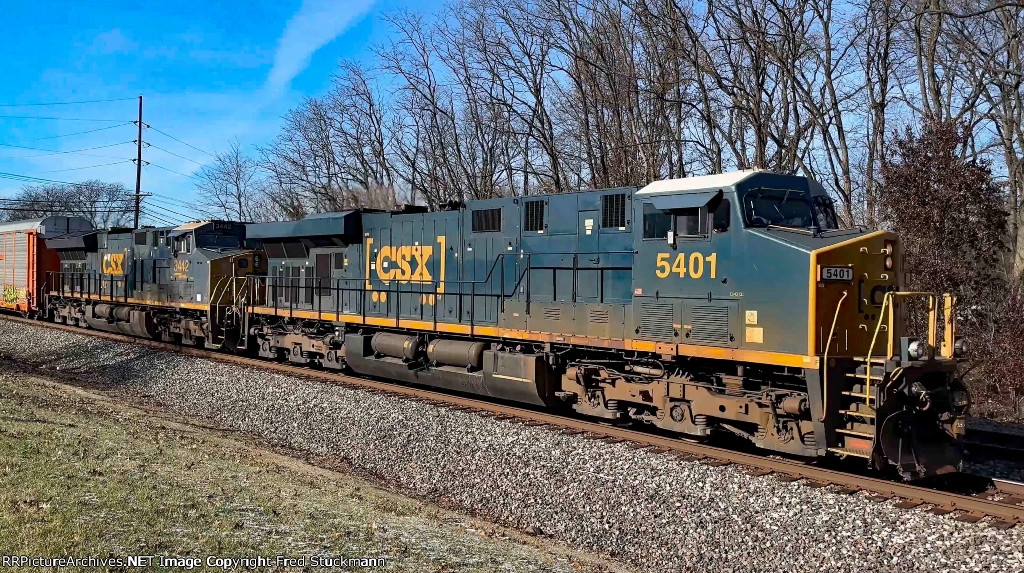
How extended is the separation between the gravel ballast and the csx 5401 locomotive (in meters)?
0.94

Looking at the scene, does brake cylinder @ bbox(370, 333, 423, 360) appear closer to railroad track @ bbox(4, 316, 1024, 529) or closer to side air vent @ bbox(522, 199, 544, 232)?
railroad track @ bbox(4, 316, 1024, 529)

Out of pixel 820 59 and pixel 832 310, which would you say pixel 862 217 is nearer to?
pixel 820 59

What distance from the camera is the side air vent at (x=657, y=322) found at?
9.77 m

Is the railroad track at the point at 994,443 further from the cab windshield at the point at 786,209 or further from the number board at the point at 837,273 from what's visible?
the cab windshield at the point at 786,209

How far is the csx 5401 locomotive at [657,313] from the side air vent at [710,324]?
0.02m

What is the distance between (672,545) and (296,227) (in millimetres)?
→ 12487

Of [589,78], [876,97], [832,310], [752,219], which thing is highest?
[589,78]

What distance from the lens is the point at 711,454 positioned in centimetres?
921

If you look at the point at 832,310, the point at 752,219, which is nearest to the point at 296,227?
the point at 752,219

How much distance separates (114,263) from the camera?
82.0ft


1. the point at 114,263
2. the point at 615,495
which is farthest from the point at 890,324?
the point at 114,263

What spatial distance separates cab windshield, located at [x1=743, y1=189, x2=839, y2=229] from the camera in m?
9.05


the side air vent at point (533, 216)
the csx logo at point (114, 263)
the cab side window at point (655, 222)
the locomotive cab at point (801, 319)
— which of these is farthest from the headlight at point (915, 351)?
the csx logo at point (114, 263)

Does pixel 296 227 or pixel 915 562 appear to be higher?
pixel 296 227
